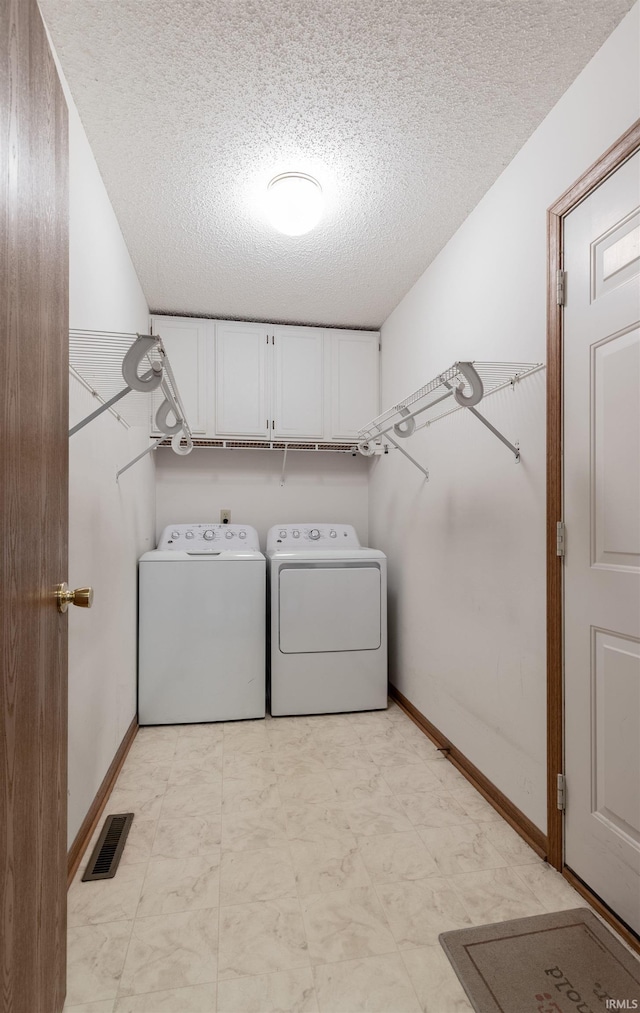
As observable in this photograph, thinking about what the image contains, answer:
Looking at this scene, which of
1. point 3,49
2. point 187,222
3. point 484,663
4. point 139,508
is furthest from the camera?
point 139,508

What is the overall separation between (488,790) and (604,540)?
3.90 ft

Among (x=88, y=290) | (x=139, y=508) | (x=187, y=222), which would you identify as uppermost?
Result: (x=187, y=222)

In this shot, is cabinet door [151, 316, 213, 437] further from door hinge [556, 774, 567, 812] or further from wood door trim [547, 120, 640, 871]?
door hinge [556, 774, 567, 812]

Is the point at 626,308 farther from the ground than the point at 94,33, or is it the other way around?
the point at 94,33

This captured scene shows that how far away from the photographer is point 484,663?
2.11 metres

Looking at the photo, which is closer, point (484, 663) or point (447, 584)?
point (484, 663)

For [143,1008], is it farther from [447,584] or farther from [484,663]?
[447,584]

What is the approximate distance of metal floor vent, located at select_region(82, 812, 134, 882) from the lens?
162 cm

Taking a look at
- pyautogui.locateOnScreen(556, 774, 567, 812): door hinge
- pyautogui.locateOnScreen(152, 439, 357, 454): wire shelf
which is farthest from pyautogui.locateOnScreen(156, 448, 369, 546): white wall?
pyautogui.locateOnScreen(556, 774, 567, 812): door hinge

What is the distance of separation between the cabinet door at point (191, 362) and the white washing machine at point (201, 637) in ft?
3.17

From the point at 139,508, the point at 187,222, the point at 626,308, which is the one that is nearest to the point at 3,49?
the point at 626,308

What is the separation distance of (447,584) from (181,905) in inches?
63.5

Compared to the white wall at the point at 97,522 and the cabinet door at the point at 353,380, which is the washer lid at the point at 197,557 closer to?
the white wall at the point at 97,522

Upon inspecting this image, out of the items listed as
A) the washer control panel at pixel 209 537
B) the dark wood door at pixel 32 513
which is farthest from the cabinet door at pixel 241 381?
the dark wood door at pixel 32 513
